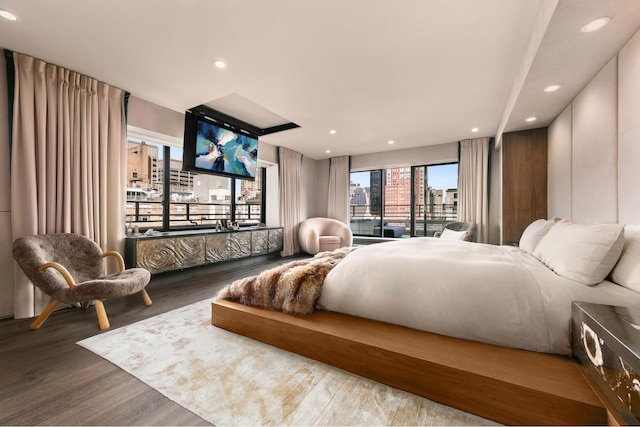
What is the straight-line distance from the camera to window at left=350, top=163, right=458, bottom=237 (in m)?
5.46

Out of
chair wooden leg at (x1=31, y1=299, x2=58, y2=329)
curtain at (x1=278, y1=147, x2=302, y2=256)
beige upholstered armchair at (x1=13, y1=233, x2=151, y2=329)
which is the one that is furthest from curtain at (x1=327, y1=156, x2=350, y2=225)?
chair wooden leg at (x1=31, y1=299, x2=58, y2=329)

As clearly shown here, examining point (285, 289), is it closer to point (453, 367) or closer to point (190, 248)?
point (453, 367)

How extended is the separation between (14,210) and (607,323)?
4078 millimetres

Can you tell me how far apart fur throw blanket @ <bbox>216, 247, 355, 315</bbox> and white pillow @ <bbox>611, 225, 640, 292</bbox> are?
5.40 feet

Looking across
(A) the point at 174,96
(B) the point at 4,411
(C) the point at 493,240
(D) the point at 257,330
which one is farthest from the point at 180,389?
(C) the point at 493,240

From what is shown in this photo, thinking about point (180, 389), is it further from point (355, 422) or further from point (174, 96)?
point (174, 96)

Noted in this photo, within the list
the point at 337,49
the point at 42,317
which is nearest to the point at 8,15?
the point at 42,317

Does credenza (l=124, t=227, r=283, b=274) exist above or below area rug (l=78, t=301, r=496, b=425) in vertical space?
above

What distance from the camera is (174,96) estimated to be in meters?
3.15

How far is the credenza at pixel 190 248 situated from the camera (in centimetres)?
301

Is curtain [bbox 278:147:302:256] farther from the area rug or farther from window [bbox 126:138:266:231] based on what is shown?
the area rug

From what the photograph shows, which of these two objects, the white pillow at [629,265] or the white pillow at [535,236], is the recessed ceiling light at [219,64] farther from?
the white pillow at [535,236]

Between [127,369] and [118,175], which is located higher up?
[118,175]

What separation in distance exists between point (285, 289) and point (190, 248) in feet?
7.56
